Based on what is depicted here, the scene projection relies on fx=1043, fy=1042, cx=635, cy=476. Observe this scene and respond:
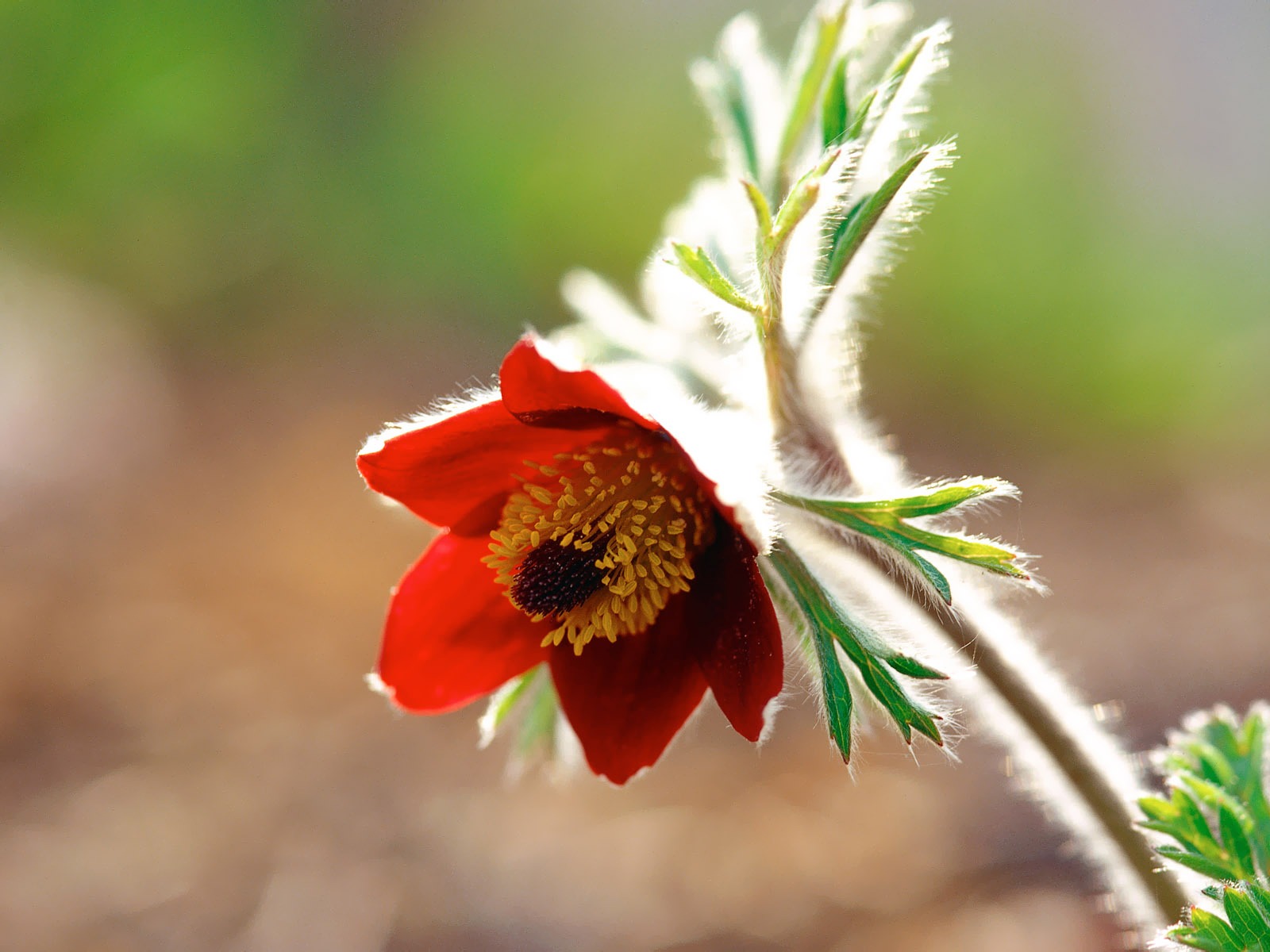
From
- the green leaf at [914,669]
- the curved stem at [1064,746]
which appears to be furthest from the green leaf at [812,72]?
the green leaf at [914,669]

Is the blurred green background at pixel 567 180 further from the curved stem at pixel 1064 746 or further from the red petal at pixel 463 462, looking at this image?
the red petal at pixel 463 462

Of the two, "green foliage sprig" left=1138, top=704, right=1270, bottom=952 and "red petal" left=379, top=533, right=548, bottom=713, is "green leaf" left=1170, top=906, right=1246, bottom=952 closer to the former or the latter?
"green foliage sprig" left=1138, top=704, right=1270, bottom=952

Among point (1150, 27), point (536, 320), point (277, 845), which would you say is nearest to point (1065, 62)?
point (1150, 27)

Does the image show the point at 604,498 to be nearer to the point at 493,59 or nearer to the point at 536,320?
the point at 536,320

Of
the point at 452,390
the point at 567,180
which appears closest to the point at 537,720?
the point at 452,390

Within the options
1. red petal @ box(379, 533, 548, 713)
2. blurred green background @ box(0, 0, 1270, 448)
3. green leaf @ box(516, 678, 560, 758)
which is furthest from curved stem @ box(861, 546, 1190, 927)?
blurred green background @ box(0, 0, 1270, 448)
